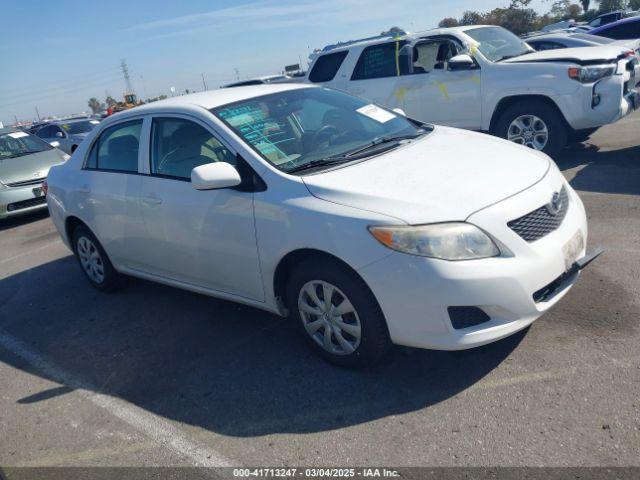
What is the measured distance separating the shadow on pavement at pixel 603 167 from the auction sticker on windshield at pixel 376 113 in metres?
3.09

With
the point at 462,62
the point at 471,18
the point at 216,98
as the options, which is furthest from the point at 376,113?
the point at 471,18

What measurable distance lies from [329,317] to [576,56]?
571 centimetres

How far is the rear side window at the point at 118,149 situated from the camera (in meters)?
4.70

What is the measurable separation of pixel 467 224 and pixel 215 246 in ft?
5.76

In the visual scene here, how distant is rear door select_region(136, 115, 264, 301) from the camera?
3747mm

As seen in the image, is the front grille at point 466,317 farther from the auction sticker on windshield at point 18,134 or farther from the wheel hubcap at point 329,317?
the auction sticker on windshield at point 18,134

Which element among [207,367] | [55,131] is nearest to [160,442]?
[207,367]

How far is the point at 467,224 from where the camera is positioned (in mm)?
2988

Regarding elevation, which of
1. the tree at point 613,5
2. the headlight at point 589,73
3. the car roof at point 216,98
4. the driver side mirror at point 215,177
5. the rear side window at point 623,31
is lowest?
the tree at point 613,5

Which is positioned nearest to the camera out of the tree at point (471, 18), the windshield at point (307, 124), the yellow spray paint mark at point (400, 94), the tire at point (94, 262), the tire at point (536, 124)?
the windshield at point (307, 124)

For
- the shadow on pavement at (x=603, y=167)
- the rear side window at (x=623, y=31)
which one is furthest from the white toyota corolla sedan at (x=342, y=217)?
the rear side window at (x=623, y=31)

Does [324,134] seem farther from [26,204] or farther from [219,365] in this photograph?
[26,204]

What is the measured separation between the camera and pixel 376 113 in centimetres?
460

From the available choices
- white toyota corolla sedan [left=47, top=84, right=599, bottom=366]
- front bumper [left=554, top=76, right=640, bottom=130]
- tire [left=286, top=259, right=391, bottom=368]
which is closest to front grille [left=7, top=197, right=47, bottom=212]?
white toyota corolla sedan [left=47, top=84, right=599, bottom=366]
